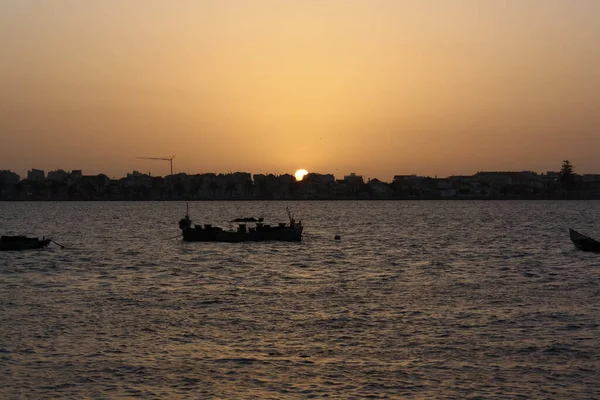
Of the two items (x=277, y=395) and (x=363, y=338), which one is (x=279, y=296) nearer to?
(x=363, y=338)

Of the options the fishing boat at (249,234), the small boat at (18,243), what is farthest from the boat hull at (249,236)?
the small boat at (18,243)

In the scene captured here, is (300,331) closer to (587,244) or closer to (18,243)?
(587,244)

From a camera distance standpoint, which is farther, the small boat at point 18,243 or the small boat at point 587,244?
the small boat at point 18,243

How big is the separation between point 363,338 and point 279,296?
461 inches

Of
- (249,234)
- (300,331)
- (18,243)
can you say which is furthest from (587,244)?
(18,243)

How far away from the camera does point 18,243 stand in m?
69.4

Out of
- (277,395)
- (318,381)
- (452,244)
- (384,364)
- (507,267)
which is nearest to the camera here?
(277,395)

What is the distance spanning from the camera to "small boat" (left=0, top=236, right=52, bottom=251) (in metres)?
68.2

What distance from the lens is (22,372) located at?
860 inches

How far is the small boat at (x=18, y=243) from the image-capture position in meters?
68.2

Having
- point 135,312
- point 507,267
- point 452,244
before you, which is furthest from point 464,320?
point 452,244

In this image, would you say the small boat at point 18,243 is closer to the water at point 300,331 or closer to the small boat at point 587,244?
the water at point 300,331

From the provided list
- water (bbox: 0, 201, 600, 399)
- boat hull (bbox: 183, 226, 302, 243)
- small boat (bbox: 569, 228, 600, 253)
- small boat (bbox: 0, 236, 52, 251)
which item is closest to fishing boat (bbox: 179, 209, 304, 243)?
boat hull (bbox: 183, 226, 302, 243)

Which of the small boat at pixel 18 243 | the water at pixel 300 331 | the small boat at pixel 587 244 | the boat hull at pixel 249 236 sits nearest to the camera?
the water at pixel 300 331
